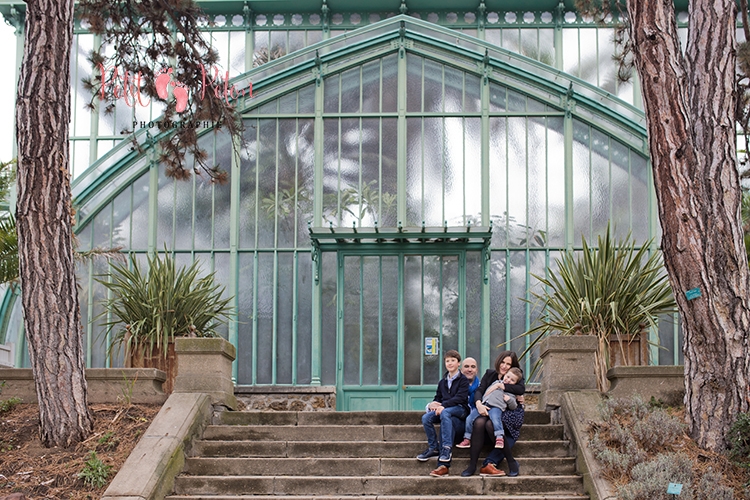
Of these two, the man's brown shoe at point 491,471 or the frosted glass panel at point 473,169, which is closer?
the man's brown shoe at point 491,471

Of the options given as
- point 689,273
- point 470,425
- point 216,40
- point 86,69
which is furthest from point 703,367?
point 86,69

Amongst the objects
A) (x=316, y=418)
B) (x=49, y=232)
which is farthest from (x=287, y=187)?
(x=49, y=232)

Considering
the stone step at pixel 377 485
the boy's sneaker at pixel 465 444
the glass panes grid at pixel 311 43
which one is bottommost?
the stone step at pixel 377 485

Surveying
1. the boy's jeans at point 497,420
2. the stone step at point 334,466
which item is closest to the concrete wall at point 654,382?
the stone step at point 334,466

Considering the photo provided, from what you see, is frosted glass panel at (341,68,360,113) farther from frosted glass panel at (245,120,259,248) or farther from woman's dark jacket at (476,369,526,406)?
woman's dark jacket at (476,369,526,406)

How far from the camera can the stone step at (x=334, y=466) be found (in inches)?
384

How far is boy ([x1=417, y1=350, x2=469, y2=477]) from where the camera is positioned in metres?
9.65

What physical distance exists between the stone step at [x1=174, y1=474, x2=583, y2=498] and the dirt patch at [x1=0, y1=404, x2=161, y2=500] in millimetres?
859

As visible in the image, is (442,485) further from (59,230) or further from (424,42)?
(424,42)

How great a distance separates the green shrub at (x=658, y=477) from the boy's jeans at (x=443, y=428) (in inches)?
66.3

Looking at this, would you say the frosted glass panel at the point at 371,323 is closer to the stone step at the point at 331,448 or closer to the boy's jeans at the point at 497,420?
the stone step at the point at 331,448

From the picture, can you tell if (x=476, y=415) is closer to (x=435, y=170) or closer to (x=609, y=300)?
(x=609, y=300)

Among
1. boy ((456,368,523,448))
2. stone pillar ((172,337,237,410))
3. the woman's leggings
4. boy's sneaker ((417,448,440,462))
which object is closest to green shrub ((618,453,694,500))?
the woman's leggings

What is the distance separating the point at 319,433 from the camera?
419 inches
